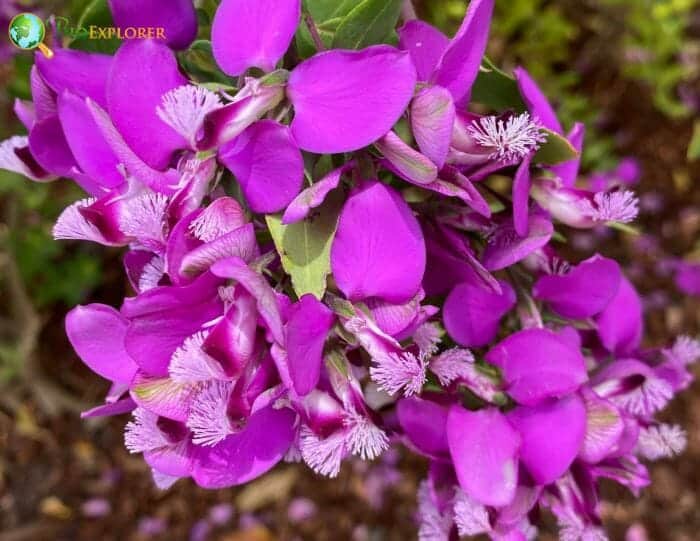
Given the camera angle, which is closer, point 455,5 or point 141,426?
point 141,426

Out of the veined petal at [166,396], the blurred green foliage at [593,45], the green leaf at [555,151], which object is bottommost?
the blurred green foliage at [593,45]

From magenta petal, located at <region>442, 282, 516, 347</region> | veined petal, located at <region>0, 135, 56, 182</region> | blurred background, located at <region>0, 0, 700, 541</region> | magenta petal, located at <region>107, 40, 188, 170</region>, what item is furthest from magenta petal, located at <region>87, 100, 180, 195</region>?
blurred background, located at <region>0, 0, 700, 541</region>

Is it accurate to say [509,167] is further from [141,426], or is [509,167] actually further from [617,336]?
[141,426]

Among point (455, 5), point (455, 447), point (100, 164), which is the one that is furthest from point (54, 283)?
point (455, 447)

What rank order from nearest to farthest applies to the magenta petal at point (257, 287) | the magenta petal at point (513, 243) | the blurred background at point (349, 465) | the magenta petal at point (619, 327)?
the magenta petal at point (257, 287), the magenta petal at point (513, 243), the magenta petal at point (619, 327), the blurred background at point (349, 465)

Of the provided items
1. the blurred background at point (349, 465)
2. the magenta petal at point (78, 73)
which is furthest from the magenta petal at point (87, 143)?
the blurred background at point (349, 465)

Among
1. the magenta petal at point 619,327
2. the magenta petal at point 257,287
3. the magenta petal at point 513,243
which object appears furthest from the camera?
the magenta petal at point 619,327

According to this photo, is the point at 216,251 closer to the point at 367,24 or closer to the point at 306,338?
the point at 306,338

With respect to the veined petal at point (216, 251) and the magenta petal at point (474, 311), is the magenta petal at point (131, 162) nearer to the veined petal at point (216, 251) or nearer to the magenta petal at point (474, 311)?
the veined petal at point (216, 251)
